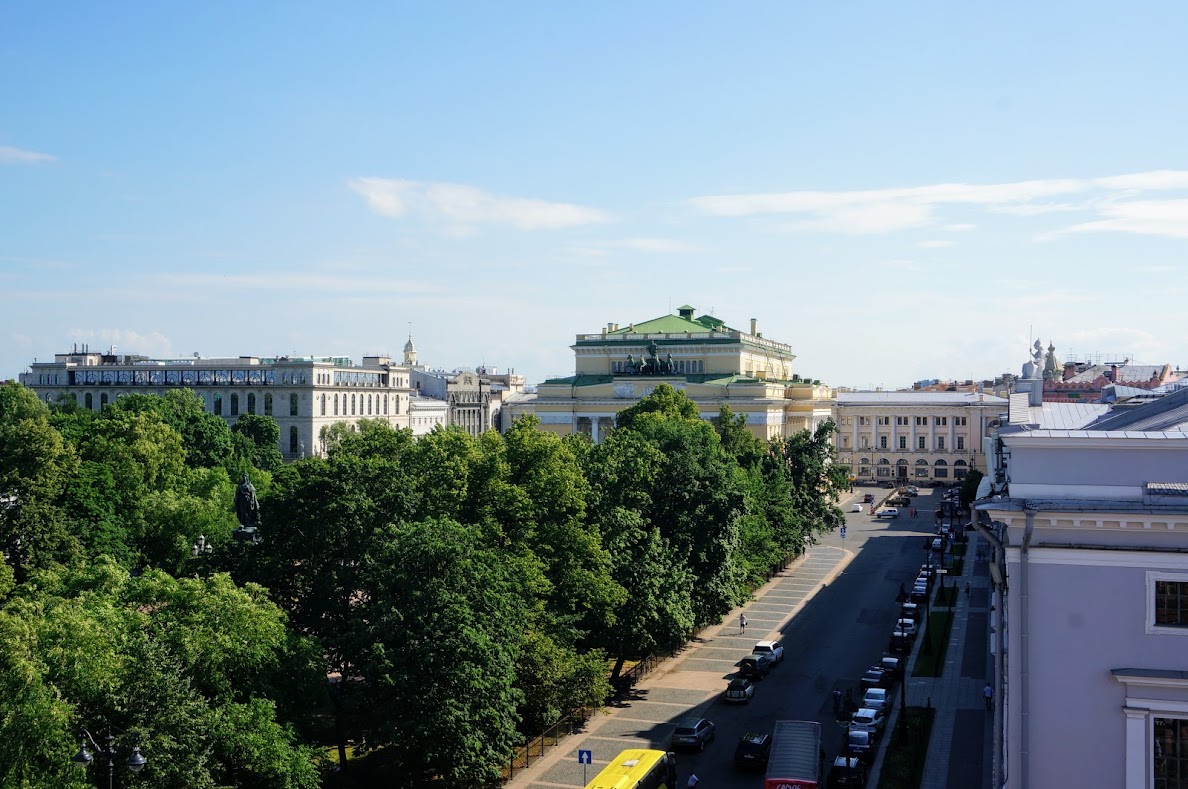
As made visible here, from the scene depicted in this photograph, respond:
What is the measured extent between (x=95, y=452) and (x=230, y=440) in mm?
29081

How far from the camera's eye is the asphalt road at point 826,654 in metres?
44.1

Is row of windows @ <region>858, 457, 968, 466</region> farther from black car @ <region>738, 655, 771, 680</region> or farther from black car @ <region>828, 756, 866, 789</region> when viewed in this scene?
black car @ <region>828, 756, 866, 789</region>

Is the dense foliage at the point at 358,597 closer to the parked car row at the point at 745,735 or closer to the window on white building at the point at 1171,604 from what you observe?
the parked car row at the point at 745,735

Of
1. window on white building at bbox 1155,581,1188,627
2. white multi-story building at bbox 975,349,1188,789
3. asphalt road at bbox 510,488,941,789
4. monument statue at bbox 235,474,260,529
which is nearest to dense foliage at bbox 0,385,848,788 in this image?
asphalt road at bbox 510,488,941,789

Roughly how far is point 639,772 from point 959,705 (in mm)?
20251

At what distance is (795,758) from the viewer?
124 ft

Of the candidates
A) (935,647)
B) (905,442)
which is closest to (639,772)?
(935,647)

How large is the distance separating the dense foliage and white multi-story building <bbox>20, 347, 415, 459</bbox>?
227 feet

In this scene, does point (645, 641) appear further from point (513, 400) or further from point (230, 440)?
point (513, 400)

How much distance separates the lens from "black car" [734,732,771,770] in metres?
41.4

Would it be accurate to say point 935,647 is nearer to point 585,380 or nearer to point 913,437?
point 585,380

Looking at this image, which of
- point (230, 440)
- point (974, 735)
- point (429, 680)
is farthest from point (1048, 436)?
point (230, 440)

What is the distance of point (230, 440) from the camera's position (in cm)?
9906

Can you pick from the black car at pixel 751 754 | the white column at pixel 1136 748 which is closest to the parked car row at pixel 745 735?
the black car at pixel 751 754
